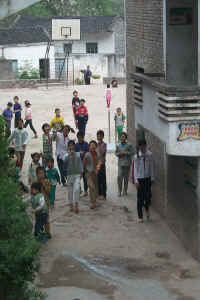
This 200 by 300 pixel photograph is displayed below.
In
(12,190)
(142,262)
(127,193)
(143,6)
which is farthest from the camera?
(127,193)

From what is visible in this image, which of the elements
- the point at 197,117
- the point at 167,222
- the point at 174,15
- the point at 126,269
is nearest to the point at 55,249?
the point at 126,269

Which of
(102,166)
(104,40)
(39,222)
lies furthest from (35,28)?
(39,222)

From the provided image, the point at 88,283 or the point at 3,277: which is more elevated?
the point at 3,277

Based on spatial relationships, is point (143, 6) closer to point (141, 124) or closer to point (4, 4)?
point (141, 124)

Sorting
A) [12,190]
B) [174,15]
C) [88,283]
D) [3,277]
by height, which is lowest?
[88,283]

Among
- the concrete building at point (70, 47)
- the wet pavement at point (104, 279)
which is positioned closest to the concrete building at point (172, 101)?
the wet pavement at point (104, 279)

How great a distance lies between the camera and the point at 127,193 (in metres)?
18.3

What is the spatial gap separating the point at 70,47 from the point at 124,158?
49.8m

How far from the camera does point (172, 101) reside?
12.6 meters

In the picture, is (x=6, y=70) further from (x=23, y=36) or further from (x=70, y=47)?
(x=70, y=47)

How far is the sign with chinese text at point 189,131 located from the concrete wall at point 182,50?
2990mm

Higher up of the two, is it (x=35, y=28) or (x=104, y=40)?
(x=35, y=28)

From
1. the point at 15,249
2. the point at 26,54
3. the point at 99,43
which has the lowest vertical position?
the point at 15,249

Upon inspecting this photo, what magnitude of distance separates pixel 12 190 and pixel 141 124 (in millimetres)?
7332
